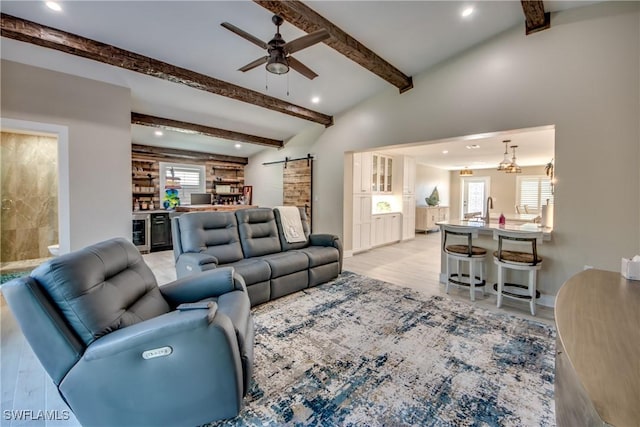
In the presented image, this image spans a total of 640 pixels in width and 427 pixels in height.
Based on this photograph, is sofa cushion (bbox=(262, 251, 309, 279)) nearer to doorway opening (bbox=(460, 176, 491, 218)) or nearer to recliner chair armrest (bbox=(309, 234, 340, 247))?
recliner chair armrest (bbox=(309, 234, 340, 247))

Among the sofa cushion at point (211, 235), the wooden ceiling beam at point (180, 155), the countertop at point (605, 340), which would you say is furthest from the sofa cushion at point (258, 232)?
the wooden ceiling beam at point (180, 155)

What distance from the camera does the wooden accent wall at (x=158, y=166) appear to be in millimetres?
6828

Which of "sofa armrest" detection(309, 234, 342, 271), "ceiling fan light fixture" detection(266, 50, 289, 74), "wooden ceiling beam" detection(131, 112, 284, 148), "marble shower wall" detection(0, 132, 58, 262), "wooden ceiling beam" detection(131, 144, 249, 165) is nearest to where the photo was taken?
"ceiling fan light fixture" detection(266, 50, 289, 74)

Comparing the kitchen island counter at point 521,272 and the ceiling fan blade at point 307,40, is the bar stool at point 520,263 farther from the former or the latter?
the ceiling fan blade at point 307,40

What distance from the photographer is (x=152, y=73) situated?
3695 millimetres

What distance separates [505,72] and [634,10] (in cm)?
114

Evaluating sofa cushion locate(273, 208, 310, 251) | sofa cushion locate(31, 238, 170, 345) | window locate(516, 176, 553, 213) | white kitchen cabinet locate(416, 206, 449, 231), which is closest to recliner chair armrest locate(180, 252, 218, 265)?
sofa cushion locate(31, 238, 170, 345)

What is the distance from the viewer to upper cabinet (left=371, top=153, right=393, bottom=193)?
22.5 ft

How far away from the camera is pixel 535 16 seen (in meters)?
3.17

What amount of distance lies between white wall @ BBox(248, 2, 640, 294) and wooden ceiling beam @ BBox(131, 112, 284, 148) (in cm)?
447

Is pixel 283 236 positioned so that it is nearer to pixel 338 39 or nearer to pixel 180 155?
pixel 338 39

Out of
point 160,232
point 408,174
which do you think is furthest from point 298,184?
point 160,232

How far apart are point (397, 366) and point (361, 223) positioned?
429 cm

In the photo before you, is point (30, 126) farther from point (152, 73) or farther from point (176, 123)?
point (176, 123)
